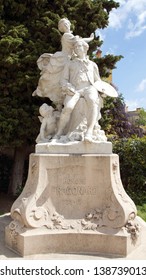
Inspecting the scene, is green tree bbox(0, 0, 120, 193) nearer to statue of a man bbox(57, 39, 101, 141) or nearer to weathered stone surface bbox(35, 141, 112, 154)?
statue of a man bbox(57, 39, 101, 141)

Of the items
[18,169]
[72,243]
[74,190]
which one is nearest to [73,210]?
[74,190]

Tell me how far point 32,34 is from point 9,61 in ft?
5.09

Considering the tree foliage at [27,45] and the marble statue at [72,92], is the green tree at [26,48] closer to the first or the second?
the tree foliage at [27,45]

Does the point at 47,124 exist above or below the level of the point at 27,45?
below

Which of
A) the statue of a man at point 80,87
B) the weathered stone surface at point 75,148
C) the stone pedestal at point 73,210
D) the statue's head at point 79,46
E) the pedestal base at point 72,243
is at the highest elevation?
the statue's head at point 79,46

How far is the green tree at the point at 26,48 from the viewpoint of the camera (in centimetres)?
822

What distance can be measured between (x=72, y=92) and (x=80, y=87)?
0.21 metres

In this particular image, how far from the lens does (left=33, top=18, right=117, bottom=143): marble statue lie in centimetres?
502

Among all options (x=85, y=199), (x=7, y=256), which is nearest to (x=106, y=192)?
(x=85, y=199)

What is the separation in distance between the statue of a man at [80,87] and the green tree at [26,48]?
3.16m

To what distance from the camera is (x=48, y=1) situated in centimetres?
922

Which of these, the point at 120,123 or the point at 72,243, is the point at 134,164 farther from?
the point at 120,123

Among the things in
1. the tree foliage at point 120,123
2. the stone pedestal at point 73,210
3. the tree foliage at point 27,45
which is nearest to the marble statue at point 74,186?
the stone pedestal at point 73,210

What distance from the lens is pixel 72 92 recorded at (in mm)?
5090
